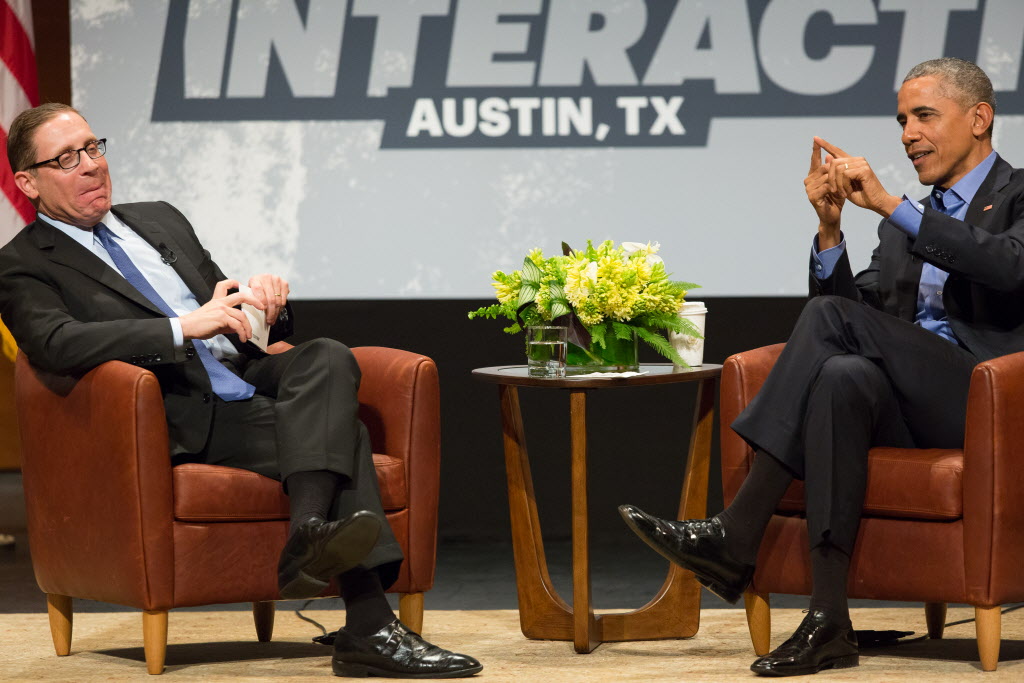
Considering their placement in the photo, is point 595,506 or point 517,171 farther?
point 595,506

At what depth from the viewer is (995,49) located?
4.33 meters

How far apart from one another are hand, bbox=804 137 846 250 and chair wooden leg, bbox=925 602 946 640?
36.6 inches

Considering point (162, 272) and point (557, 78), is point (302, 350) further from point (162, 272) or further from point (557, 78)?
point (557, 78)

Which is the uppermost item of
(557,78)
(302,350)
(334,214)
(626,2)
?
(626,2)

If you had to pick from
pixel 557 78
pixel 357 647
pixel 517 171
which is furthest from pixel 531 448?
pixel 357 647

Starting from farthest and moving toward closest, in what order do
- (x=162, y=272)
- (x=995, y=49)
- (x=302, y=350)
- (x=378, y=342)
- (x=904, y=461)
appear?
(x=378, y=342) < (x=995, y=49) < (x=162, y=272) < (x=302, y=350) < (x=904, y=461)

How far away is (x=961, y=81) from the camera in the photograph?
3092 millimetres

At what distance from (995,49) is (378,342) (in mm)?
2512

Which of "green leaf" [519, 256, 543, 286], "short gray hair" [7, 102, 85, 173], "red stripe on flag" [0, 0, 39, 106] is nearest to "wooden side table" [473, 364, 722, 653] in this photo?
"green leaf" [519, 256, 543, 286]

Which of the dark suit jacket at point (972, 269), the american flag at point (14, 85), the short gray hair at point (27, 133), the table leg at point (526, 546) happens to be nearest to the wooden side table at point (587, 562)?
the table leg at point (526, 546)

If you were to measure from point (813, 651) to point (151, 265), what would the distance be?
1.86m

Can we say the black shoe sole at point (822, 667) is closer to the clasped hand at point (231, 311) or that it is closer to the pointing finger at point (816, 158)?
the pointing finger at point (816, 158)

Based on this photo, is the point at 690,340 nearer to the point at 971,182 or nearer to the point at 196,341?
the point at 971,182

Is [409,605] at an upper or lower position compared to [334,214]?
lower
